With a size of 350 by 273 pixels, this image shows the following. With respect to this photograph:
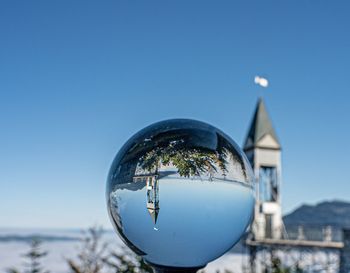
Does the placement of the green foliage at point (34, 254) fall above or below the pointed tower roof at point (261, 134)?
below

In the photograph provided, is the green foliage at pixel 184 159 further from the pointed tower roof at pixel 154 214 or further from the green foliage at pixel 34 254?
the green foliage at pixel 34 254

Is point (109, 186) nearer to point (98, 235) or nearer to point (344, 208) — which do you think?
point (98, 235)

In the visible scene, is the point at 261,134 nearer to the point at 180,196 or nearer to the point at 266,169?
the point at 266,169

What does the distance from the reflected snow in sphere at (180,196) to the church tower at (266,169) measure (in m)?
18.6

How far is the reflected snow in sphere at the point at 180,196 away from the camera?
1474 mm

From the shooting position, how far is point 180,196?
1.47 meters

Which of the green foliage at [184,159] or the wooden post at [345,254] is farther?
the wooden post at [345,254]

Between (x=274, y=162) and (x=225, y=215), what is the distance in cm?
1991

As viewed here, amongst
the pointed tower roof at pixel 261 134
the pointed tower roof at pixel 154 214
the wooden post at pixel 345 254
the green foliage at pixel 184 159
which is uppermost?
the pointed tower roof at pixel 261 134

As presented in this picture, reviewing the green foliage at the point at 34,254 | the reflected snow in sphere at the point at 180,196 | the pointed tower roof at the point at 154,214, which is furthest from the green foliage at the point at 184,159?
the green foliage at the point at 34,254

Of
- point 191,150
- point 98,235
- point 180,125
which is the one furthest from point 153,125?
point 98,235

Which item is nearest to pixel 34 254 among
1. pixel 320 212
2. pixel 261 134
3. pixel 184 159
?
pixel 261 134

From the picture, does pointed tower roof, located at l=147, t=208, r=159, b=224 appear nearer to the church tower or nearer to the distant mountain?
the church tower

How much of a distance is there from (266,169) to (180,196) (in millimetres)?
20582
